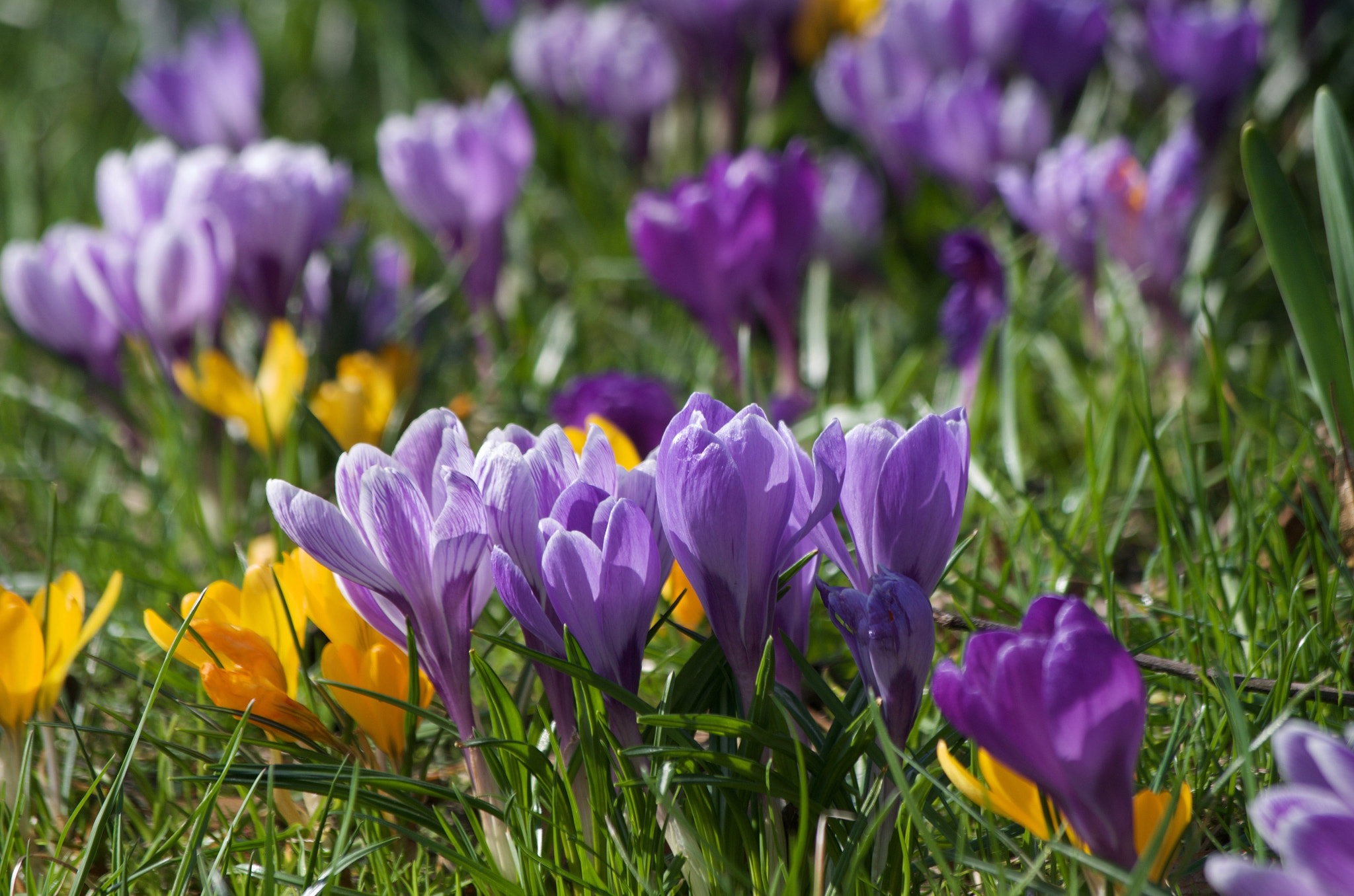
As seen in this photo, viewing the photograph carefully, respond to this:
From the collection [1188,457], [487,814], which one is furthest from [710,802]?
[1188,457]

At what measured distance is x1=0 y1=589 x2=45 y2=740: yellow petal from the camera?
36.3 inches

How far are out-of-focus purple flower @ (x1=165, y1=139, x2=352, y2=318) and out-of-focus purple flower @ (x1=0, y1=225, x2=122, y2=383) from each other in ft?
0.68

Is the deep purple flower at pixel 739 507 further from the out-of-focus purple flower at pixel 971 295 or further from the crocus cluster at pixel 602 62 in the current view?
the crocus cluster at pixel 602 62

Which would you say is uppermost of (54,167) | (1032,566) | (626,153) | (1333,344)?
(54,167)

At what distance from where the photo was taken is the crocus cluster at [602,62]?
271cm

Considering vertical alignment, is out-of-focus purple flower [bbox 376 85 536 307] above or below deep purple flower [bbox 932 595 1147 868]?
above

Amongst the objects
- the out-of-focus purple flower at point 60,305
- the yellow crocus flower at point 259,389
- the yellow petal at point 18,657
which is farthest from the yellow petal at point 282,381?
the yellow petal at point 18,657

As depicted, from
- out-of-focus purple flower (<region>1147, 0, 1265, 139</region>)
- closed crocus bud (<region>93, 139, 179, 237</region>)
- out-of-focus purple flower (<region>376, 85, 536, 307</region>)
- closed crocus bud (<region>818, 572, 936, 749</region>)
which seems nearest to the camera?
closed crocus bud (<region>818, 572, 936, 749</region>)

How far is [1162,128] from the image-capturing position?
2.62 metres

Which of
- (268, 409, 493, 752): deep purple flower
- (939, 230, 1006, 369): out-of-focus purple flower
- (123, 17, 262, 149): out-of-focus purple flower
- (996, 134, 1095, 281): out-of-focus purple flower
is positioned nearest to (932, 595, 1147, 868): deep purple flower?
(268, 409, 493, 752): deep purple flower

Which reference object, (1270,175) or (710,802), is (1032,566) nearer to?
(1270,175)

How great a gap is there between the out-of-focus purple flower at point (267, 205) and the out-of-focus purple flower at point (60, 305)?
208 millimetres

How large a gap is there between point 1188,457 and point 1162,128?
168cm

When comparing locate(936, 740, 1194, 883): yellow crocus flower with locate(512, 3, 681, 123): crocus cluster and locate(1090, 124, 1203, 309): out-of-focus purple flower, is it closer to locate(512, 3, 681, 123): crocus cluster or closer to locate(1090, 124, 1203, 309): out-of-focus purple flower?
locate(1090, 124, 1203, 309): out-of-focus purple flower
